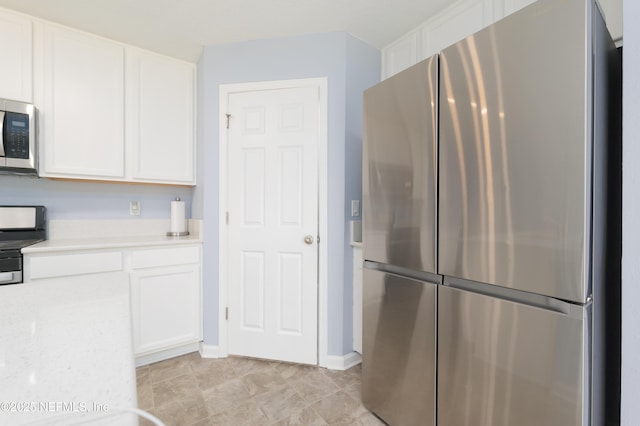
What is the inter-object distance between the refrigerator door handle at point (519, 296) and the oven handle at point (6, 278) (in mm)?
2385

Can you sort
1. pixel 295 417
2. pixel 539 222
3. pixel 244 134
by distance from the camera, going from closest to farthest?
1. pixel 539 222
2. pixel 295 417
3. pixel 244 134

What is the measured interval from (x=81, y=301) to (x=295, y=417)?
1.34 metres

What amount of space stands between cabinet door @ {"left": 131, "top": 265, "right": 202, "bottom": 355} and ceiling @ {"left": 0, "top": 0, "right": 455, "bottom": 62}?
5.76 ft

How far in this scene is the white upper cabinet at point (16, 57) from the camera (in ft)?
6.39

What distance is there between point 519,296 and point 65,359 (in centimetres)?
128

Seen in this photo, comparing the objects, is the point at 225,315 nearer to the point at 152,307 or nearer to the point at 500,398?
the point at 152,307

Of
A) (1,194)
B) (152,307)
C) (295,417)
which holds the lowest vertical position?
(295,417)

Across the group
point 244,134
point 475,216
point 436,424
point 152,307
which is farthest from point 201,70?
point 436,424

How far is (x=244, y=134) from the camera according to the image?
7.57ft

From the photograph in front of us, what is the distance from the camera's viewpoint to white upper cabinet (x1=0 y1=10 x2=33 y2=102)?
1947 mm

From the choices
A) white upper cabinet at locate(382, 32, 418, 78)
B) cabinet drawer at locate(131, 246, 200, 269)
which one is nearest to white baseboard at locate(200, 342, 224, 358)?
cabinet drawer at locate(131, 246, 200, 269)

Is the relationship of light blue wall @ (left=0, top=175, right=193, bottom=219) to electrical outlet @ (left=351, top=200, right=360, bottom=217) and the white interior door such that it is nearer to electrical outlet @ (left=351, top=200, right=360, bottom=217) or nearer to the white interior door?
the white interior door

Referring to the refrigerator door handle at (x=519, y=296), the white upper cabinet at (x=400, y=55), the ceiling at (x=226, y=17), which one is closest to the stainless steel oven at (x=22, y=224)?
the ceiling at (x=226, y=17)

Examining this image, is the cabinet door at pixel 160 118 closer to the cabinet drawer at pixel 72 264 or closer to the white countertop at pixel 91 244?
the white countertop at pixel 91 244
